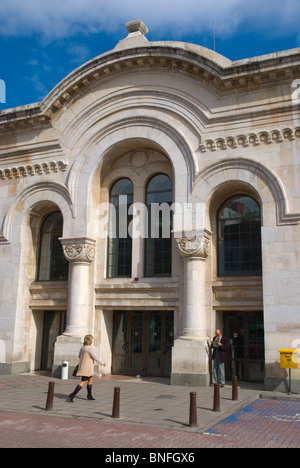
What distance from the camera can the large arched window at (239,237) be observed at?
55.6 ft

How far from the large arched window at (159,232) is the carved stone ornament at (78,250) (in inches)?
91.5

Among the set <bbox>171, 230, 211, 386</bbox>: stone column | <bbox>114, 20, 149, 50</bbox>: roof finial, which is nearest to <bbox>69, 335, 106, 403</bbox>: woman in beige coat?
<bbox>171, 230, 211, 386</bbox>: stone column

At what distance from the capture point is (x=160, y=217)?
61.3ft

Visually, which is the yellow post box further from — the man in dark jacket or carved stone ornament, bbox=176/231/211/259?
carved stone ornament, bbox=176/231/211/259

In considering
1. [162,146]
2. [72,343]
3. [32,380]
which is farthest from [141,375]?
[162,146]

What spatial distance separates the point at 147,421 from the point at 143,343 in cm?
821

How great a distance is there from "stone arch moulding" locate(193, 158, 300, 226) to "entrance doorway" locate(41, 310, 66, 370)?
8.58 m

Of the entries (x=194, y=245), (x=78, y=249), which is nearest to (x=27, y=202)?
(x=78, y=249)

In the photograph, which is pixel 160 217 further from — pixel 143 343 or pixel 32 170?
pixel 32 170

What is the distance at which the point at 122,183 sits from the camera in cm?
1998

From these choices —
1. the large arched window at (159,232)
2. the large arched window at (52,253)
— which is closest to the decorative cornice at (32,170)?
the large arched window at (52,253)

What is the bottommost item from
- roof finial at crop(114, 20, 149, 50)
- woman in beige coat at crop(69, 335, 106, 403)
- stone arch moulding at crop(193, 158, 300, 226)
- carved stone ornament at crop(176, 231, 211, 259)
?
woman in beige coat at crop(69, 335, 106, 403)

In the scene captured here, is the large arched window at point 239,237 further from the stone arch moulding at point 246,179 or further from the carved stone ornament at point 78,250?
the carved stone ornament at point 78,250

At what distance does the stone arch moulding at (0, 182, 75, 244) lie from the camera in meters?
19.5
